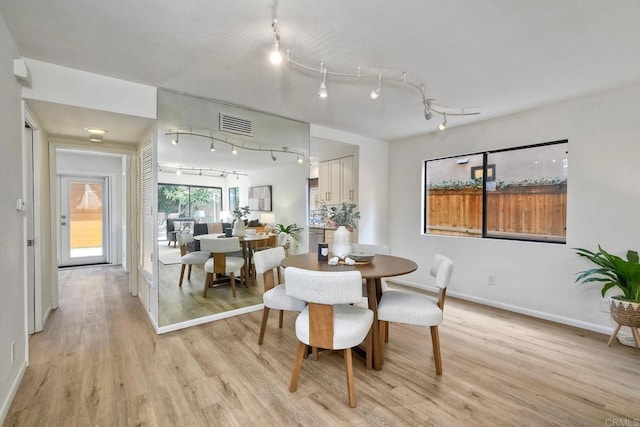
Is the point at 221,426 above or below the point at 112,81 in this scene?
below

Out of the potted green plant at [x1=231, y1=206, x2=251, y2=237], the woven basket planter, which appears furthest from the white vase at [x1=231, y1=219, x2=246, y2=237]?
the woven basket planter

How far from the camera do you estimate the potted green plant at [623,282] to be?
2574 mm

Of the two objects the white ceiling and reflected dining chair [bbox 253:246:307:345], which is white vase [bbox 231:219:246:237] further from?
the white ceiling

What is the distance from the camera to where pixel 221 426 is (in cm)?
171

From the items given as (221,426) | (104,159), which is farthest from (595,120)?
(104,159)

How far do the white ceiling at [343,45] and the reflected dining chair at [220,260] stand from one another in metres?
1.46

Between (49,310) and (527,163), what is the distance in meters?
6.05

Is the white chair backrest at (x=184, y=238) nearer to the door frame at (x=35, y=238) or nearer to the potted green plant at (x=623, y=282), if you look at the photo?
the door frame at (x=35, y=238)

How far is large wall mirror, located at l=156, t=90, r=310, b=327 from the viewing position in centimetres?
306

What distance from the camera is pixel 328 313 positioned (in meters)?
1.86

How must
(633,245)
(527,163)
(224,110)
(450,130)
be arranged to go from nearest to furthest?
(633,245) < (224,110) < (527,163) < (450,130)

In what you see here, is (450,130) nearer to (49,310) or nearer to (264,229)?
(264,229)

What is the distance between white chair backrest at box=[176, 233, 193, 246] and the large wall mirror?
1.9 inches

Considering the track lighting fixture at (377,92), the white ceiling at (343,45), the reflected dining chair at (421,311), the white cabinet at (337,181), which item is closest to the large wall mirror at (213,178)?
the white ceiling at (343,45)
